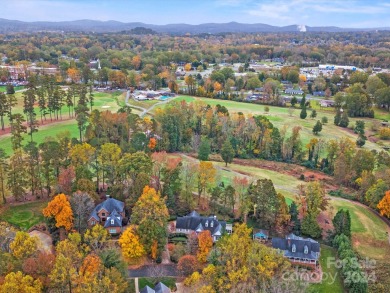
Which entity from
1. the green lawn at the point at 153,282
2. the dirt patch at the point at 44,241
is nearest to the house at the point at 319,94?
the green lawn at the point at 153,282

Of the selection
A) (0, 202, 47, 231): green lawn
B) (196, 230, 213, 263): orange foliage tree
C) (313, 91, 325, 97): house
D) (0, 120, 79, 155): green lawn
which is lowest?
(0, 202, 47, 231): green lawn

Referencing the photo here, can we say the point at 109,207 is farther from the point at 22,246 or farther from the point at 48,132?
the point at 48,132

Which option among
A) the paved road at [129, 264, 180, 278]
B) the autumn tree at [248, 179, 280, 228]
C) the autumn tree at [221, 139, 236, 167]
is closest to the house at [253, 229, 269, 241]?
the autumn tree at [248, 179, 280, 228]

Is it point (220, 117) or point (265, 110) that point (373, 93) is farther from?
point (220, 117)

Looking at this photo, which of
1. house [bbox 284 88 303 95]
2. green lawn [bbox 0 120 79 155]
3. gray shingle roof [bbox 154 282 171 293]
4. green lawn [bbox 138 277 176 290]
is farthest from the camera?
house [bbox 284 88 303 95]

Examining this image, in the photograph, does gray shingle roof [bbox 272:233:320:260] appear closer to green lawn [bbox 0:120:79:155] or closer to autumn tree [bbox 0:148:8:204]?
autumn tree [bbox 0:148:8:204]
